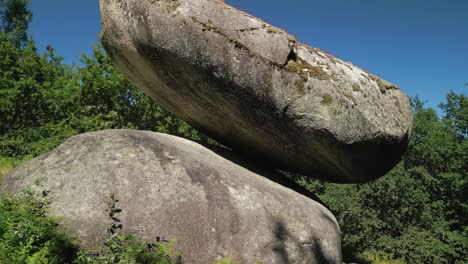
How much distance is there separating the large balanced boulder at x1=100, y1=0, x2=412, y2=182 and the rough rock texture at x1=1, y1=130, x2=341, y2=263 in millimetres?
976

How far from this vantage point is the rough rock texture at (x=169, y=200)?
205 inches

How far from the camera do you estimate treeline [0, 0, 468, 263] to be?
631 inches

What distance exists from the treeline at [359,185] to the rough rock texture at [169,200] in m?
7.27

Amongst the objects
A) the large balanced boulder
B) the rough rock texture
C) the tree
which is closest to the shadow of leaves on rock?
the rough rock texture

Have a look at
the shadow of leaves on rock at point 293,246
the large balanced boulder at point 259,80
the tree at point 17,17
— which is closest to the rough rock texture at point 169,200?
the shadow of leaves on rock at point 293,246

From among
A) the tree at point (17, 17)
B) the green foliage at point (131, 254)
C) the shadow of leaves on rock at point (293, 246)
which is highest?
the tree at point (17, 17)

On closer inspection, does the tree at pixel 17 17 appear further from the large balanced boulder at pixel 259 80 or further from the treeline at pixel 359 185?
the large balanced boulder at pixel 259 80

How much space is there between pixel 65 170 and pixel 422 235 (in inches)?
575

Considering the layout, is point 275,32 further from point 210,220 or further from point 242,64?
point 210,220

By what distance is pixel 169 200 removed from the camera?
5.48 m

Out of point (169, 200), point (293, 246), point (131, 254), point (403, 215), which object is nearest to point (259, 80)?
point (169, 200)

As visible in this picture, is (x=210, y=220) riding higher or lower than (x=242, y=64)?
lower

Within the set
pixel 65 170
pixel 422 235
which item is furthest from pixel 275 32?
pixel 422 235

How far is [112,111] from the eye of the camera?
22562 millimetres
